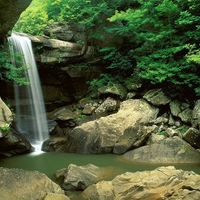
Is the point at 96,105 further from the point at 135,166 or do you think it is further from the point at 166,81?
the point at 135,166

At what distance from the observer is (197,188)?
4895 mm

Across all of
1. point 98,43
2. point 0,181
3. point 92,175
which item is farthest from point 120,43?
point 0,181

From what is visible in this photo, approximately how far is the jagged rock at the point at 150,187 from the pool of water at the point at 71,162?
51.1 inches

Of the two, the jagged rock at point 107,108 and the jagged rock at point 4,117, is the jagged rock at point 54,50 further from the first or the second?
the jagged rock at point 4,117

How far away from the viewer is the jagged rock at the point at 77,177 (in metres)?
6.35

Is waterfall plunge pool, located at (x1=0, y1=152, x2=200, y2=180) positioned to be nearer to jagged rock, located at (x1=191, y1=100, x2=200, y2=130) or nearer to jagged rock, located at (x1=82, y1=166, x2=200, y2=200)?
jagged rock, located at (x1=82, y1=166, x2=200, y2=200)

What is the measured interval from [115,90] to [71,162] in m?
5.99

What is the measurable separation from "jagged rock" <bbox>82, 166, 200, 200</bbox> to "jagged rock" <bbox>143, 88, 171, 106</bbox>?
5.74 metres

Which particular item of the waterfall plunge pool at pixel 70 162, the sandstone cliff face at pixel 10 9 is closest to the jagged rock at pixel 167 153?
the waterfall plunge pool at pixel 70 162

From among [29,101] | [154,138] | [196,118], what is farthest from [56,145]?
[196,118]

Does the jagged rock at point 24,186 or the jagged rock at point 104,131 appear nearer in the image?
the jagged rock at point 24,186

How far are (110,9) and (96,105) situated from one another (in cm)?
637

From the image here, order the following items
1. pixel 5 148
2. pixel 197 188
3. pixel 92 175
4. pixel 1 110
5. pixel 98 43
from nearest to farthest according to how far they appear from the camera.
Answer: pixel 197 188
pixel 92 175
pixel 1 110
pixel 5 148
pixel 98 43

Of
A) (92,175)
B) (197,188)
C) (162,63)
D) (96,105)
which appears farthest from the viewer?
(96,105)
